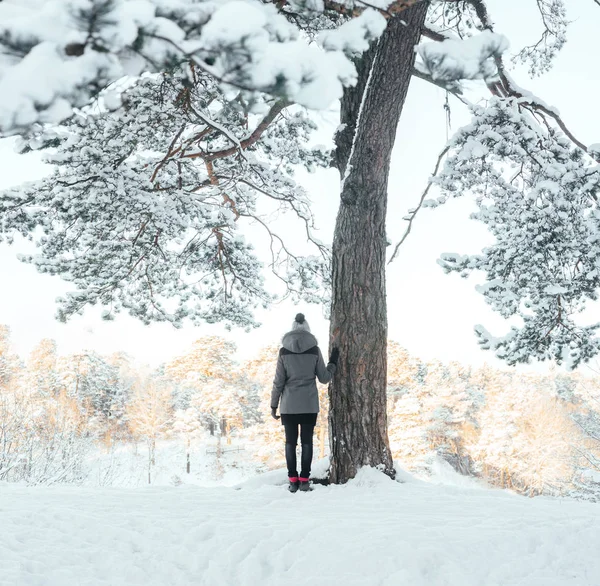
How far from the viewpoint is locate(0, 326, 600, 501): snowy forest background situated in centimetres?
2095

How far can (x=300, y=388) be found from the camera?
3.96 meters

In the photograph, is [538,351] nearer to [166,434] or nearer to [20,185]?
[20,185]

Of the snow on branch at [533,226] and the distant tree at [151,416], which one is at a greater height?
the snow on branch at [533,226]

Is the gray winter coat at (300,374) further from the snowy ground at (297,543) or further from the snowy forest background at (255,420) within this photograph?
the snowy forest background at (255,420)

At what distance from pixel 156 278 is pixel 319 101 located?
6310 mm

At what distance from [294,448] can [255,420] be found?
103ft

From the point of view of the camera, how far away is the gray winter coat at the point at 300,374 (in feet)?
13.0

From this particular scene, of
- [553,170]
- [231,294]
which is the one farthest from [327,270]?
[553,170]

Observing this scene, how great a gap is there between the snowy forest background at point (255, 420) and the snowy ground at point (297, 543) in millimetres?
11329

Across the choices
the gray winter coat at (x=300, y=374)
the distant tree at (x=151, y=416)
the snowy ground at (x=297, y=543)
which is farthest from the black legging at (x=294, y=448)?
the distant tree at (x=151, y=416)

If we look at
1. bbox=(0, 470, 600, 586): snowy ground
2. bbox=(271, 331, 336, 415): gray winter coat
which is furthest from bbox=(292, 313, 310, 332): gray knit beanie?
bbox=(0, 470, 600, 586): snowy ground

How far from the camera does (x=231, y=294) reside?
7.48 meters

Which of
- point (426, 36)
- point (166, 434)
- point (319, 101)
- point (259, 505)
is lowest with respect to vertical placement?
point (166, 434)

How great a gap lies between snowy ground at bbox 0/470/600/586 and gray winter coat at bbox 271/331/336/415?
102 cm
